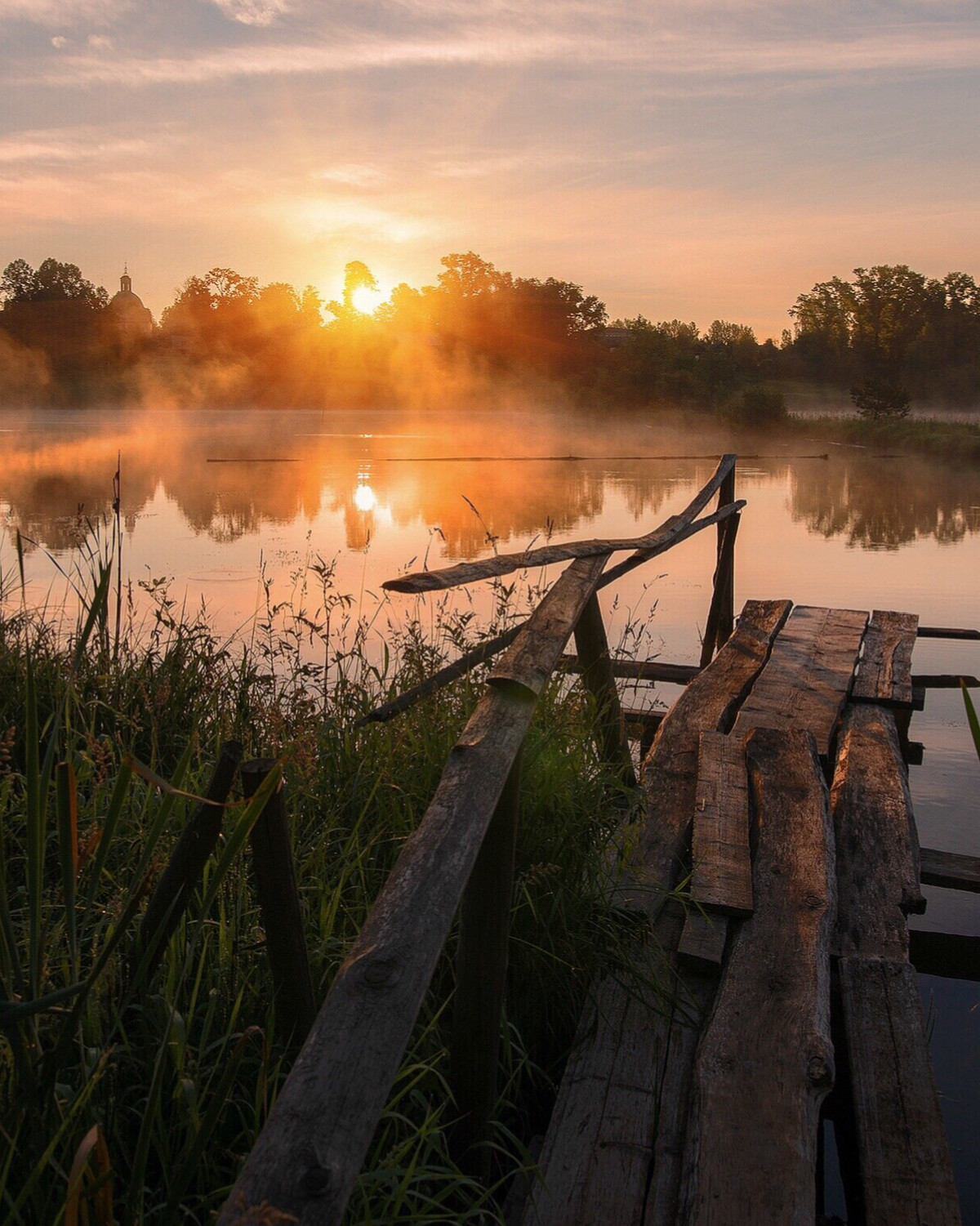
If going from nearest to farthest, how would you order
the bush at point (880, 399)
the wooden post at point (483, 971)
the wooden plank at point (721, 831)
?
the wooden post at point (483, 971) → the wooden plank at point (721, 831) → the bush at point (880, 399)

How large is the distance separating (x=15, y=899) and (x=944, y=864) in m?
3.13

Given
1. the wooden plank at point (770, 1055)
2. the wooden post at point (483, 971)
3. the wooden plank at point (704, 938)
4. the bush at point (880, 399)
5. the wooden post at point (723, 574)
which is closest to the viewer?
the wooden plank at point (770, 1055)

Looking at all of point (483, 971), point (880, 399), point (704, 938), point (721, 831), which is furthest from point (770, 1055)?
point (880, 399)

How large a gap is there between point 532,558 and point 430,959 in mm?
2334

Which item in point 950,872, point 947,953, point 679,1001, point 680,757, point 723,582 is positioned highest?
point 723,582

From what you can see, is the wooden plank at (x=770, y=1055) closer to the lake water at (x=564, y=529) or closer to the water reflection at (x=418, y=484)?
the lake water at (x=564, y=529)

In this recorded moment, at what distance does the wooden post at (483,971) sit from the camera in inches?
85.3

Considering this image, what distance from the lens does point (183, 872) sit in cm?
175

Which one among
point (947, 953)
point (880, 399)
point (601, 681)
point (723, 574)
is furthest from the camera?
point (880, 399)

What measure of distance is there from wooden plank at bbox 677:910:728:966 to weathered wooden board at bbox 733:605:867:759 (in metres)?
1.64

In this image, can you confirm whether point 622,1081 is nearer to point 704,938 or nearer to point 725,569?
point 704,938

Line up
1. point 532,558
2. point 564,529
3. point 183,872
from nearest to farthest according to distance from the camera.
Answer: point 183,872 → point 532,558 → point 564,529

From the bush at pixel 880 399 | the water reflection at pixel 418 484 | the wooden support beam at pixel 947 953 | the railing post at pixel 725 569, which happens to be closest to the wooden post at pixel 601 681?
the wooden support beam at pixel 947 953

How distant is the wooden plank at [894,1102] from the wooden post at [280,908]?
120cm
